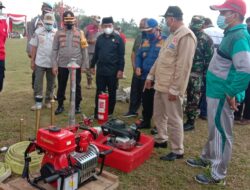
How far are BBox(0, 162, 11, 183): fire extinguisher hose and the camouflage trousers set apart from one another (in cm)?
372

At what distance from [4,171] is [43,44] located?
3.47m

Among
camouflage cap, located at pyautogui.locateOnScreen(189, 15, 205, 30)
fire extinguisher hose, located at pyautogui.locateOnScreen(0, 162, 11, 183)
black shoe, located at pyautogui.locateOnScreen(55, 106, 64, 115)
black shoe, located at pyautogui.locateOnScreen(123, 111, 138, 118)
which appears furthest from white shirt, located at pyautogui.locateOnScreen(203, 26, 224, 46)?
fire extinguisher hose, located at pyautogui.locateOnScreen(0, 162, 11, 183)

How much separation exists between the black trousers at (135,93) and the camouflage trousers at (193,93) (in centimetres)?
103

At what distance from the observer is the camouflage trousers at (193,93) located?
243 inches

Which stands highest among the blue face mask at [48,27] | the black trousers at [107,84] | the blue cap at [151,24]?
the blue cap at [151,24]

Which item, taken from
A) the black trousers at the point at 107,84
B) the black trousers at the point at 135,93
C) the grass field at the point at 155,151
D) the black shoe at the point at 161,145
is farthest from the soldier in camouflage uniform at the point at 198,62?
the black trousers at the point at 107,84

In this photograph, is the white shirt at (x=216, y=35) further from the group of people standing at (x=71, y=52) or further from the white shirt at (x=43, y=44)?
the white shirt at (x=43, y=44)

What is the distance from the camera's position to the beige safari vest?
4.23 metres

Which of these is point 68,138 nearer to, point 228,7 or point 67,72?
point 228,7

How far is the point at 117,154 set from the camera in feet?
14.1

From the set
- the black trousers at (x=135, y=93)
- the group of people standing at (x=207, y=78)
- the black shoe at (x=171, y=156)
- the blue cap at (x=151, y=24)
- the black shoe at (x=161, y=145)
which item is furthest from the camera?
the black trousers at (x=135, y=93)

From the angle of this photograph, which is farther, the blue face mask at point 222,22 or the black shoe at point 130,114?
the black shoe at point 130,114

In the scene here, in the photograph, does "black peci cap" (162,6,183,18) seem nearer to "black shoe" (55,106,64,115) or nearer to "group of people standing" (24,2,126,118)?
"group of people standing" (24,2,126,118)

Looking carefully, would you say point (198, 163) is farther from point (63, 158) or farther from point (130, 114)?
point (130, 114)
